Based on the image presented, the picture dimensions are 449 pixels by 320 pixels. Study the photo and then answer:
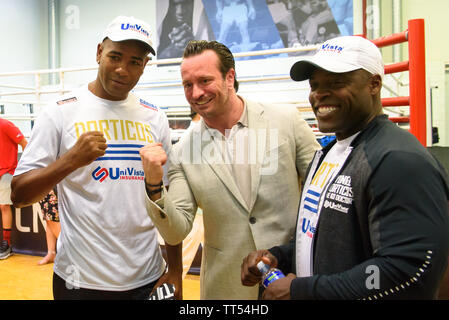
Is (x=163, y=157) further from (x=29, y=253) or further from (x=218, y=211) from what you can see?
(x=29, y=253)

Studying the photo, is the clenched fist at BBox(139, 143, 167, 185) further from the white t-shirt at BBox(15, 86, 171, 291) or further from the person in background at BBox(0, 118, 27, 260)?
the person in background at BBox(0, 118, 27, 260)

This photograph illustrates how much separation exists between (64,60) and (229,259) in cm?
750

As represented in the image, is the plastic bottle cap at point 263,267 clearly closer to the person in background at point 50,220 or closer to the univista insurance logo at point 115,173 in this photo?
the univista insurance logo at point 115,173

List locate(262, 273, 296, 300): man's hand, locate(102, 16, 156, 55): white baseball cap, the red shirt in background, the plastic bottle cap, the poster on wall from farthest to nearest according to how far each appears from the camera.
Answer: the poster on wall
the red shirt in background
locate(102, 16, 156, 55): white baseball cap
the plastic bottle cap
locate(262, 273, 296, 300): man's hand

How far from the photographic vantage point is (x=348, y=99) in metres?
1.00

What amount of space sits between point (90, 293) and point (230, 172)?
0.71m

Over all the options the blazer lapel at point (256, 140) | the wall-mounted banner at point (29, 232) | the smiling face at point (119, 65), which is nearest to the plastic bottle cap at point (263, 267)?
the blazer lapel at point (256, 140)

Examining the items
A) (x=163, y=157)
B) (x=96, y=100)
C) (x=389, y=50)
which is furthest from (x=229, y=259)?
(x=389, y=50)

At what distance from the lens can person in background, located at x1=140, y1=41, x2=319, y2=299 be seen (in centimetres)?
141

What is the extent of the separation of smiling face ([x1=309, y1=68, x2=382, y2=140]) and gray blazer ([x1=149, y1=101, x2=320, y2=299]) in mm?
418

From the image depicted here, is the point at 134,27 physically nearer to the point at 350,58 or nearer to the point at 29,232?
the point at 350,58

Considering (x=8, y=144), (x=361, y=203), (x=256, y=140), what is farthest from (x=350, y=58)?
(x=8, y=144)

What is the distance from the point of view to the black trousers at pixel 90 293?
1391 mm

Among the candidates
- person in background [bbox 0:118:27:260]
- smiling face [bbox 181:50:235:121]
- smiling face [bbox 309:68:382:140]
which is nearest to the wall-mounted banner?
person in background [bbox 0:118:27:260]
